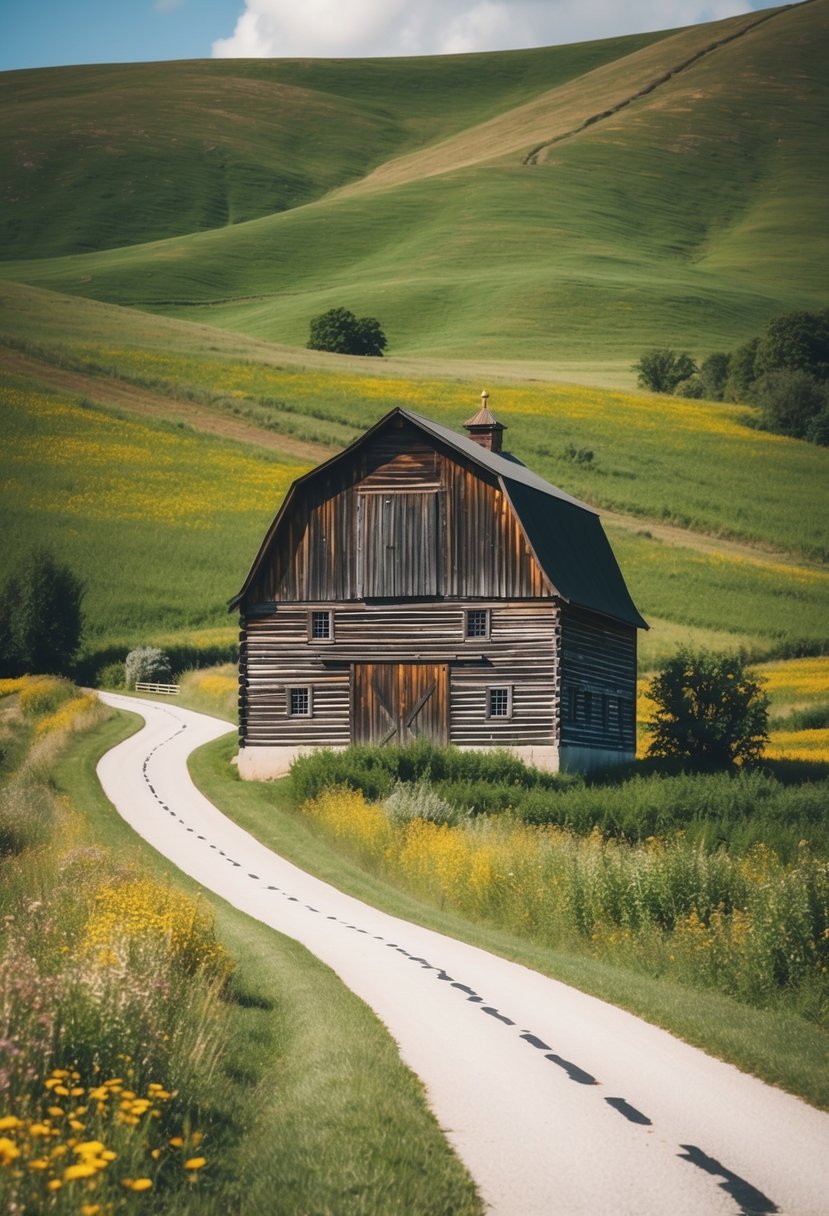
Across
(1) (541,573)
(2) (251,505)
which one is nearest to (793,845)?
(1) (541,573)

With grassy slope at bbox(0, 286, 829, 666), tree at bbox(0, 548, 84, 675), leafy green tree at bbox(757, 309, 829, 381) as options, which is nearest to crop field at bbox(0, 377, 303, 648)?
grassy slope at bbox(0, 286, 829, 666)

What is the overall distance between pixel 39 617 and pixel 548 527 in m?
28.4

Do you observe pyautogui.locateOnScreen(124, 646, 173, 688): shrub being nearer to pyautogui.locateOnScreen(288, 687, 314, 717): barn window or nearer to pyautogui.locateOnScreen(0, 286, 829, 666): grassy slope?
pyautogui.locateOnScreen(0, 286, 829, 666): grassy slope

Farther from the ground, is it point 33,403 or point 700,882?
point 33,403

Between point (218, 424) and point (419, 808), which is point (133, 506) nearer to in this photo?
point (218, 424)

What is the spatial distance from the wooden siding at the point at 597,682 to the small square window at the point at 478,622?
2.28m

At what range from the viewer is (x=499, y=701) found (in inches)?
1706

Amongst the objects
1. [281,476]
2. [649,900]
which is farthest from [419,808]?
[281,476]

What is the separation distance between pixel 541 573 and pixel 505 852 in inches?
724

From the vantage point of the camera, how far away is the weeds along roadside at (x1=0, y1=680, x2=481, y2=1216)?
29.1ft

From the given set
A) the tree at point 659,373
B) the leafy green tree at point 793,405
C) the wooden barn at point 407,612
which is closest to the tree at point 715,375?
the tree at point 659,373

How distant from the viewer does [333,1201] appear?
899cm

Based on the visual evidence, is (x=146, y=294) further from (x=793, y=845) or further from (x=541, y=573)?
(x=793, y=845)

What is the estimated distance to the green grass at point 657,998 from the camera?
1317 centimetres
